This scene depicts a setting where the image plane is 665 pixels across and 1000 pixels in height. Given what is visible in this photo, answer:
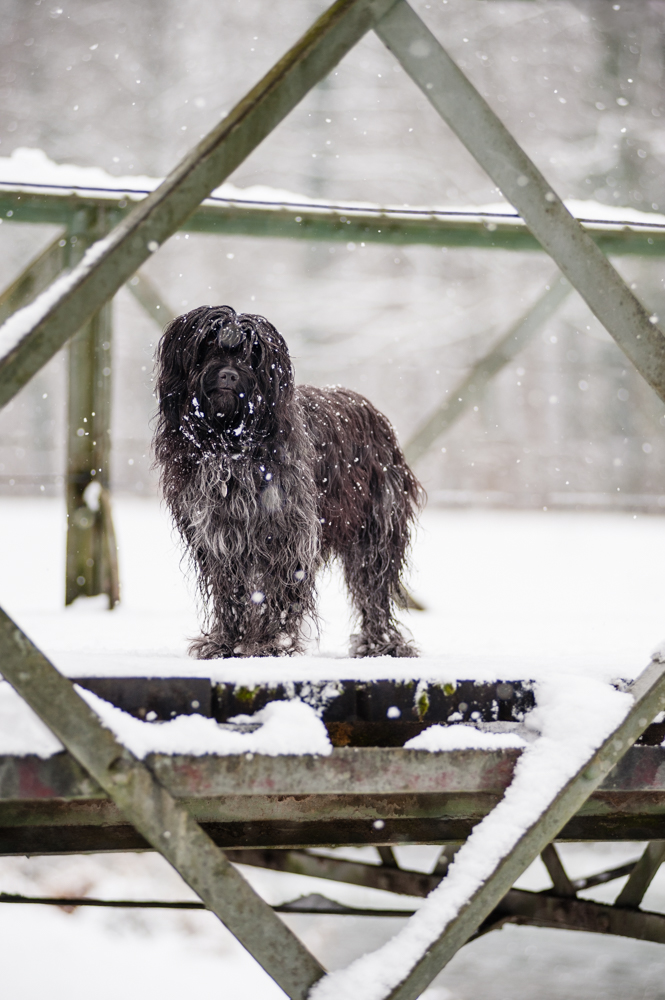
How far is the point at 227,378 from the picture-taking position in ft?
8.59

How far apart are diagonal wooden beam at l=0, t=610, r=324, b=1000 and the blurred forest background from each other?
948cm

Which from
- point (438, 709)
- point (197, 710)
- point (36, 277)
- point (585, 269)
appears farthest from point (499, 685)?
point (36, 277)

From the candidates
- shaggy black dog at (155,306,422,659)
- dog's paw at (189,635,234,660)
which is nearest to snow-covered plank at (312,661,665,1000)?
shaggy black dog at (155,306,422,659)

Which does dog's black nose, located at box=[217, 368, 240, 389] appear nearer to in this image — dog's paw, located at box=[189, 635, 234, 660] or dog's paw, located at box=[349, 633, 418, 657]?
dog's paw, located at box=[189, 635, 234, 660]

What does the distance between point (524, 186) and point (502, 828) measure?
5.18ft

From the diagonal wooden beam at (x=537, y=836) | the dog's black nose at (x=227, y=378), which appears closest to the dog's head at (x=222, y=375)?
the dog's black nose at (x=227, y=378)

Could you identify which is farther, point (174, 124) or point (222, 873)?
point (174, 124)

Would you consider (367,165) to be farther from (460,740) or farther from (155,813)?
(155,813)

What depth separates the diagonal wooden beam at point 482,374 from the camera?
4934 millimetres

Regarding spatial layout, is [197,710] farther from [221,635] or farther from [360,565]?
[360,565]

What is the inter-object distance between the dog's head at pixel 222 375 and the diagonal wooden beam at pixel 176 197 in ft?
→ 3.16

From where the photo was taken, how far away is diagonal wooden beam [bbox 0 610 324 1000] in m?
1.69

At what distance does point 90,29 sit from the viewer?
39.7 ft

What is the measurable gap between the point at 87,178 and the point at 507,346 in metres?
2.86
